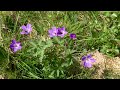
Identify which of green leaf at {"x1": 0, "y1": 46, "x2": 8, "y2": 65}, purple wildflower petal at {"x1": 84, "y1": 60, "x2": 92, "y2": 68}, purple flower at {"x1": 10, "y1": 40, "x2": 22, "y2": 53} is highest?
purple flower at {"x1": 10, "y1": 40, "x2": 22, "y2": 53}

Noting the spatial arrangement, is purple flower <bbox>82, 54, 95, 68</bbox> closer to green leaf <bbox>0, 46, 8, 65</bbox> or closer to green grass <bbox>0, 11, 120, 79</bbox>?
green grass <bbox>0, 11, 120, 79</bbox>

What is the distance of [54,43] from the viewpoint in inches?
92.2

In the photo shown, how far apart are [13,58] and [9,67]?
0.23ft

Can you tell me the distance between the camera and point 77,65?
2.50 metres

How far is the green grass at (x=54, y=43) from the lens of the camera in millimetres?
2365

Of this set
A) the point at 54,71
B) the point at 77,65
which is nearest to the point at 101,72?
the point at 77,65

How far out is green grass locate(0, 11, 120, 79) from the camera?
2.37 metres

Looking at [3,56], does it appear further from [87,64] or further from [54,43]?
[87,64]

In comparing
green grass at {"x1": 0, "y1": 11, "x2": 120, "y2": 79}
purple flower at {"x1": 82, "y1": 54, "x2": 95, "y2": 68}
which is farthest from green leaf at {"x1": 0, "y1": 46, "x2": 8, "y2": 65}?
purple flower at {"x1": 82, "y1": 54, "x2": 95, "y2": 68}

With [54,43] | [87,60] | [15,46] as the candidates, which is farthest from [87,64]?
[15,46]

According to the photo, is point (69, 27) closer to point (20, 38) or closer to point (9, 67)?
point (20, 38)

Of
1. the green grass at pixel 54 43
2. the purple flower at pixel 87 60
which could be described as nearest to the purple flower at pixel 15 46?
the green grass at pixel 54 43
